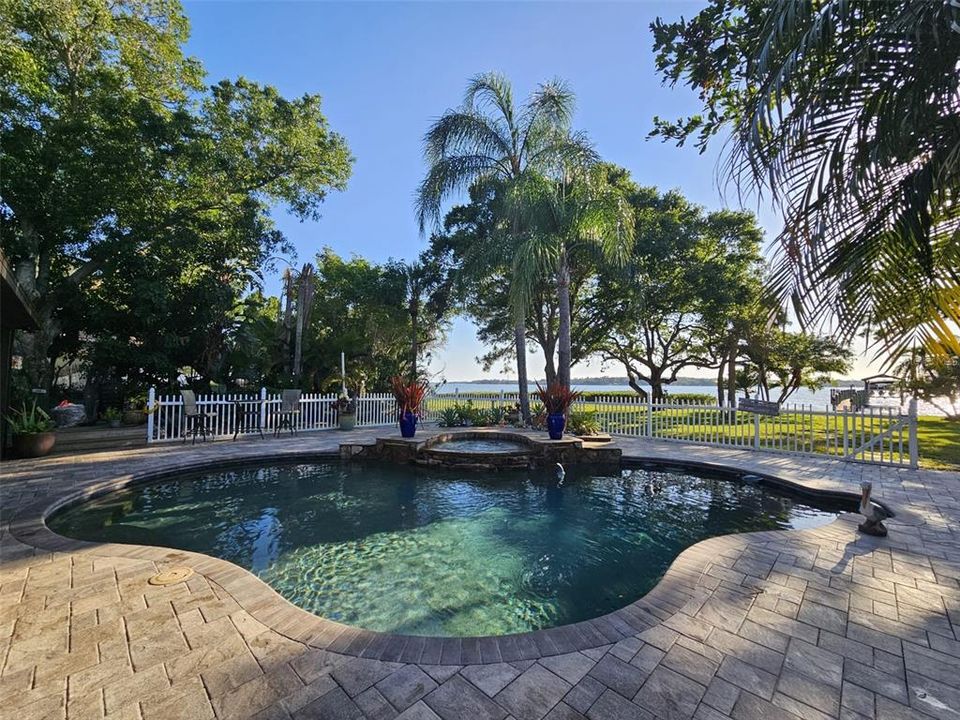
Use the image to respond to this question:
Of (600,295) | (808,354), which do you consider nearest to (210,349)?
(600,295)

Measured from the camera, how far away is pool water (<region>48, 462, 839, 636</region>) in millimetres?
3096

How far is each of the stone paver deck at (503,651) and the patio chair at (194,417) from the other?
20.0ft

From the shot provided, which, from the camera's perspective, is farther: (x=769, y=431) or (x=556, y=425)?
(x=769, y=431)

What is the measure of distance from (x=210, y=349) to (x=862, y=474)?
1534cm

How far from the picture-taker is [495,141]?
11.1 metres

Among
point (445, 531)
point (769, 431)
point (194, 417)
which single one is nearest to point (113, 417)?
point (194, 417)

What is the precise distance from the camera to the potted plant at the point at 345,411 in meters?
11.6

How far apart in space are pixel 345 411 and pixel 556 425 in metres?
6.46

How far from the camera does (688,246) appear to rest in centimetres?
1470

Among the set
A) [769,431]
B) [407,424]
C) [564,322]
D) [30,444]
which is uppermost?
Answer: [564,322]

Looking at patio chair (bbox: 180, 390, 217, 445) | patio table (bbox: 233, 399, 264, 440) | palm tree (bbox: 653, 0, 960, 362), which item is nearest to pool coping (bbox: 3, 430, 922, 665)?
palm tree (bbox: 653, 0, 960, 362)

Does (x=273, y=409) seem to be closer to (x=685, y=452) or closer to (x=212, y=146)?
(x=212, y=146)

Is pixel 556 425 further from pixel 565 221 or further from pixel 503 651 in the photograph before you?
pixel 503 651

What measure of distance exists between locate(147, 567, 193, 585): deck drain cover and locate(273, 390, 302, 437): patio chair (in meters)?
7.82
